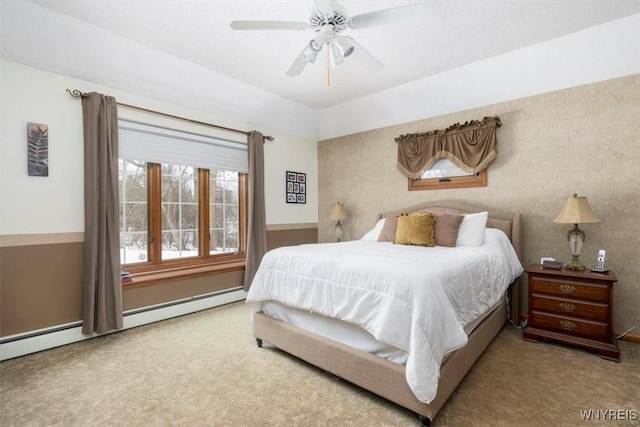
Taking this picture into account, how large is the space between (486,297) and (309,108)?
3.92 metres

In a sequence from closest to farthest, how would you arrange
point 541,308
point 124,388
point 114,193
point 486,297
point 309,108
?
1. point 124,388
2. point 486,297
3. point 541,308
4. point 114,193
5. point 309,108

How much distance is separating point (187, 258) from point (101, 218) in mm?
1146

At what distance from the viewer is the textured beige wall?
2.72 m

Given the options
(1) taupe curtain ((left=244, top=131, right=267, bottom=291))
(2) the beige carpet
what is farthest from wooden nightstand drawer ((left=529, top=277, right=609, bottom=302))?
(1) taupe curtain ((left=244, top=131, right=267, bottom=291))

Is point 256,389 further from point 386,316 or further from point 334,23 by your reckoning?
point 334,23

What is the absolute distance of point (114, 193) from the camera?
114 inches

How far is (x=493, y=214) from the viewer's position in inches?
133

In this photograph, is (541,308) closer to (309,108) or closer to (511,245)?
(511,245)

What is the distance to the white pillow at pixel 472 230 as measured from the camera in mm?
2939

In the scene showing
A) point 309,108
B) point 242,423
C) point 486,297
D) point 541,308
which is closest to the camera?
point 242,423

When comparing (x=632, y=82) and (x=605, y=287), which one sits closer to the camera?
(x=605, y=287)

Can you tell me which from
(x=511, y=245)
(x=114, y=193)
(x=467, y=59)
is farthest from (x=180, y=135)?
(x=511, y=245)

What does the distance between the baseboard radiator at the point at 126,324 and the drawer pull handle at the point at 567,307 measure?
3482 millimetres

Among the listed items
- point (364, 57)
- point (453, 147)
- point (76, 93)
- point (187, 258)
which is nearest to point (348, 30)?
point (364, 57)
